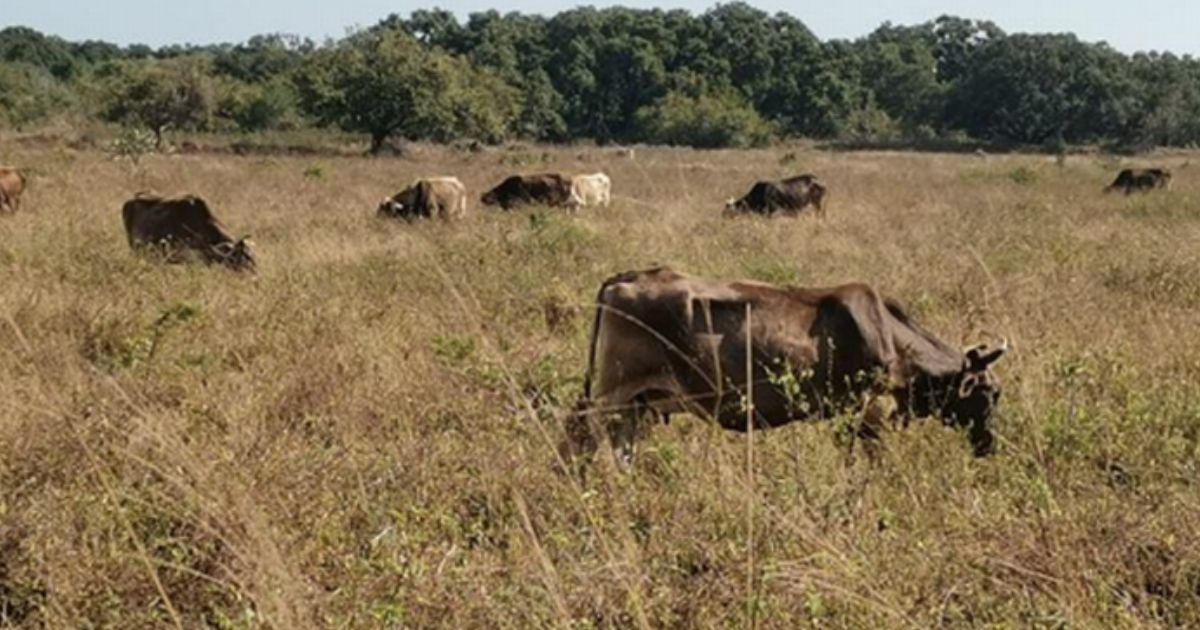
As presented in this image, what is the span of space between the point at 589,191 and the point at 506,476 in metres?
18.4

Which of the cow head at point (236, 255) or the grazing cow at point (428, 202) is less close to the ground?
the cow head at point (236, 255)

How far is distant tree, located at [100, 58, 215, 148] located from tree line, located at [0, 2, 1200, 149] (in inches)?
3.4

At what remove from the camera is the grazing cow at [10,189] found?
16481 mm

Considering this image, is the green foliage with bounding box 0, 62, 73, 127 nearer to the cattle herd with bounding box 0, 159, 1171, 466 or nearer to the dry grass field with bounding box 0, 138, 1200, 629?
the dry grass field with bounding box 0, 138, 1200, 629

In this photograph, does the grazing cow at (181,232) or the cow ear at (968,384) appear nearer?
the cow ear at (968,384)

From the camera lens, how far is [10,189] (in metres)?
16.7

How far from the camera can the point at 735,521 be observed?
13.1 ft

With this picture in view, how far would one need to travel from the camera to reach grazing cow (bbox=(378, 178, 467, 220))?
1802cm

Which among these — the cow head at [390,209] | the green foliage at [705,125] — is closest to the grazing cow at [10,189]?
the cow head at [390,209]

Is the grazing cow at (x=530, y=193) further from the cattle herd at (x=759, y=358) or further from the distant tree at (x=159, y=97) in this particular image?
the distant tree at (x=159, y=97)

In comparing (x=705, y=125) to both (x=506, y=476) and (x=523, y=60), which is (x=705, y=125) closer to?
(x=523, y=60)

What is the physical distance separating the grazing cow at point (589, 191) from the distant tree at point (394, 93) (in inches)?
976

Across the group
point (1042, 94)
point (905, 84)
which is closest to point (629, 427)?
point (1042, 94)

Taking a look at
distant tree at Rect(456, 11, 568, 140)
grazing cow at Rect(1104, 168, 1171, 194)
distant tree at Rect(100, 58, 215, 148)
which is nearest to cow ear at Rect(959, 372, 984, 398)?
grazing cow at Rect(1104, 168, 1171, 194)
